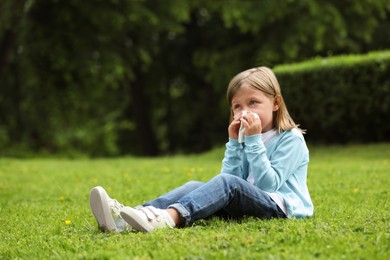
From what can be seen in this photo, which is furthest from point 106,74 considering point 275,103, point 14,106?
point 275,103

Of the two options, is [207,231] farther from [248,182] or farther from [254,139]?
[254,139]

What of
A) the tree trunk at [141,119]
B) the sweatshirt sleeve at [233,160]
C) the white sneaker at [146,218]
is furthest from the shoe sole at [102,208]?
the tree trunk at [141,119]

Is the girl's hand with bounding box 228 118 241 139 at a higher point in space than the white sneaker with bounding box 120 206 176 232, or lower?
higher

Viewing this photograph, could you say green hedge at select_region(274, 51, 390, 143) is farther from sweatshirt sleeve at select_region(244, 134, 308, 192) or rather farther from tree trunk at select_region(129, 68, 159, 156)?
tree trunk at select_region(129, 68, 159, 156)

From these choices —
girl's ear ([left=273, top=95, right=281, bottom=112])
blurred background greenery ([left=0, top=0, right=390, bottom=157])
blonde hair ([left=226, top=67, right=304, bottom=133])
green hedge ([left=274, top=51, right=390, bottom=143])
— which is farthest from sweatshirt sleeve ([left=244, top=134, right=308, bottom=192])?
blurred background greenery ([left=0, top=0, right=390, bottom=157])

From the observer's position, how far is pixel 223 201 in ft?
13.2

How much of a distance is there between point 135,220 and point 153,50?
747 inches

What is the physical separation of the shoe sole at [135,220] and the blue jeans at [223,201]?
0.28m

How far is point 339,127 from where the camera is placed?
1323cm

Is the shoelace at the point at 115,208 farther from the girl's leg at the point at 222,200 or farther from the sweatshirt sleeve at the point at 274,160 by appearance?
the sweatshirt sleeve at the point at 274,160

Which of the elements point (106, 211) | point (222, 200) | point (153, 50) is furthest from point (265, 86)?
point (153, 50)

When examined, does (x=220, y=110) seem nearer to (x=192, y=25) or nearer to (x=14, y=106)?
(x=192, y=25)

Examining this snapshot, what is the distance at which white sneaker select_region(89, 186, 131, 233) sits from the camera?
12.7 feet

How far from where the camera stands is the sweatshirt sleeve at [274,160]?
4066mm
